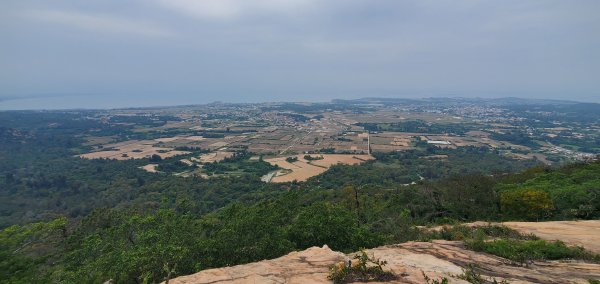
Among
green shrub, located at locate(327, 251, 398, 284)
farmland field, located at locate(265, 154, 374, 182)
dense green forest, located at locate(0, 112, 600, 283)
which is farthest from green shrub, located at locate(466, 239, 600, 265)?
farmland field, located at locate(265, 154, 374, 182)

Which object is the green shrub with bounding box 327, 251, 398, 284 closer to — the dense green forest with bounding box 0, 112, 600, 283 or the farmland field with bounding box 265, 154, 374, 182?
the dense green forest with bounding box 0, 112, 600, 283

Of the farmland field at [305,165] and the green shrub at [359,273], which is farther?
the farmland field at [305,165]

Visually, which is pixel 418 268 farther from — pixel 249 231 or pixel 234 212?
pixel 234 212

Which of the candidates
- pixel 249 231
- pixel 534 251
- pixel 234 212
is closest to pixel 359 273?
pixel 249 231

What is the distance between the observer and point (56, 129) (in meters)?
127

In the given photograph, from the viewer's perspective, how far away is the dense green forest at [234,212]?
15812mm

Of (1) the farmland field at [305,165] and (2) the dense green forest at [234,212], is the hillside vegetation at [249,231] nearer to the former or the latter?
(2) the dense green forest at [234,212]

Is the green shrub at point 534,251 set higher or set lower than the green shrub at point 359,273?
lower

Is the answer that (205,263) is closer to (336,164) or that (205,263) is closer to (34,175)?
(336,164)

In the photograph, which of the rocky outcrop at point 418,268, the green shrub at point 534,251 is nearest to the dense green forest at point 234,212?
the rocky outcrop at point 418,268

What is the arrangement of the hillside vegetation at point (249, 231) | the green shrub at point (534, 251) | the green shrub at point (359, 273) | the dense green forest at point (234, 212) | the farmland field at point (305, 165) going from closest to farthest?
the green shrub at point (359, 273), the green shrub at point (534, 251), the hillside vegetation at point (249, 231), the dense green forest at point (234, 212), the farmland field at point (305, 165)

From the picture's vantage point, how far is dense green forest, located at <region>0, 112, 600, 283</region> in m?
15.8

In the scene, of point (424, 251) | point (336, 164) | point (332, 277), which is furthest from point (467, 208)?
point (336, 164)

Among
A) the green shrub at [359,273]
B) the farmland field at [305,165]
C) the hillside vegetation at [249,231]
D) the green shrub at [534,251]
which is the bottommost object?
the farmland field at [305,165]
